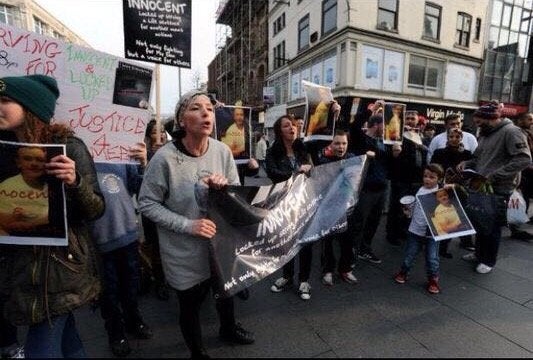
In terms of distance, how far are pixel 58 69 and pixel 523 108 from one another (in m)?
28.4

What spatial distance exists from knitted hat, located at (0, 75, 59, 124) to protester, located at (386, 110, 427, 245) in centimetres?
455

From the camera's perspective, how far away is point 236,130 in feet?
13.8

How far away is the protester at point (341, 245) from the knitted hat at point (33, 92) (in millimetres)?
2791

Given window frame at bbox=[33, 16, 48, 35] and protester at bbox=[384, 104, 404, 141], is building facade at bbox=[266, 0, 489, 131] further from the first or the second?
window frame at bbox=[33, 16, 48, 35]

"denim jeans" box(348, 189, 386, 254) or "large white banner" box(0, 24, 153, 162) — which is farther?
"denim jeans" box(348, 189, 386, 254)

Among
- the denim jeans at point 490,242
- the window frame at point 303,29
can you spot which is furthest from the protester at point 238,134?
the window frame at point 303,29

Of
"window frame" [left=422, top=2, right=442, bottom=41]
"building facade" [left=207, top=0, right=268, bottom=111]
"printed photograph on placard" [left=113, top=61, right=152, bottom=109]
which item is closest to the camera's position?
"printed photograph on placard" [left=113, top=61, right=152, bottom=109]

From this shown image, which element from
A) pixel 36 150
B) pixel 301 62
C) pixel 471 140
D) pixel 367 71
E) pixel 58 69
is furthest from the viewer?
pixel 301 62

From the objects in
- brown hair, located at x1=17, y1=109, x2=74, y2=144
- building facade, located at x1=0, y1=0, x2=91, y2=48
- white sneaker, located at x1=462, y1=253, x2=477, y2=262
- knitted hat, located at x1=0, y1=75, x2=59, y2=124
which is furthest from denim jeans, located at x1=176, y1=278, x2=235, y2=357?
building facade, located at x1=0, y1=0, x2=91, y2=48

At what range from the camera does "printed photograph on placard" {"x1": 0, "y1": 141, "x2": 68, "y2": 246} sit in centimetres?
157

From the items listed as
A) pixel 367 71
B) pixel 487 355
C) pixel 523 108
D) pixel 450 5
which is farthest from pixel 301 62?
pixel 487 355

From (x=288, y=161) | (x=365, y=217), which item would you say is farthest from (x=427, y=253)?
(x=288, y=161)

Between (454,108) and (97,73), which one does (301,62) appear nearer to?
(454,108)

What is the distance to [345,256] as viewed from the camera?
12.8ft
